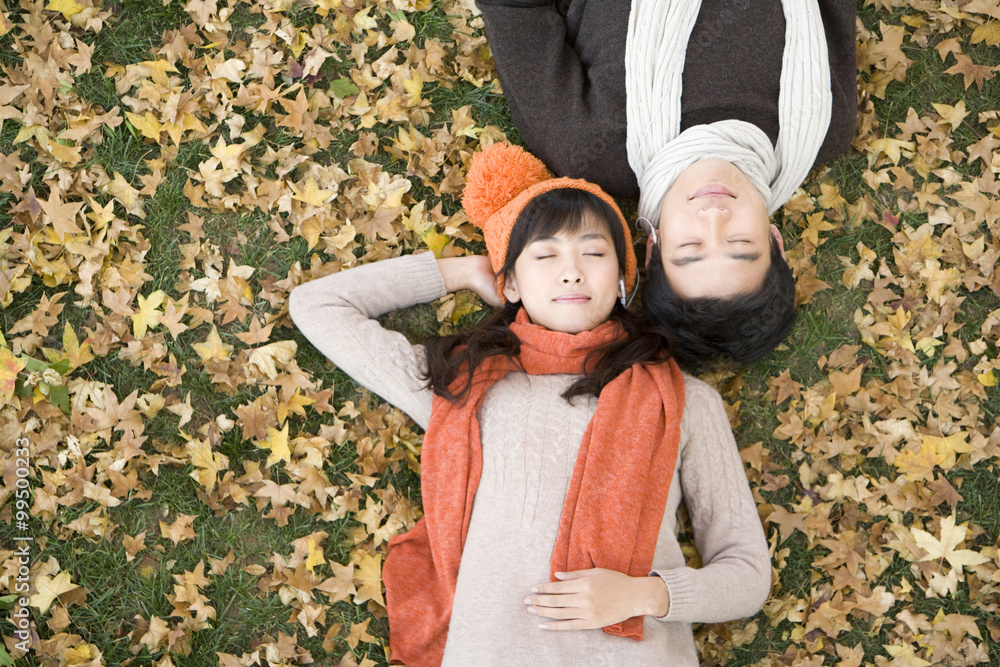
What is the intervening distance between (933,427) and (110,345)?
177 inches

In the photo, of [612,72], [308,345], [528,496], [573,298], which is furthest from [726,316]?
[308,345]

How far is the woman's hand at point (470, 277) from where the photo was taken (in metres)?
3.60

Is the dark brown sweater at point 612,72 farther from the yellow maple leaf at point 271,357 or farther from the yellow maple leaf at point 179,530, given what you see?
the yellow maple leaf at point 179,530

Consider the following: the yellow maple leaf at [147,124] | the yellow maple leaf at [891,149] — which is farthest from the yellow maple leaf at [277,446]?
the yellow maple leaf at [891,149]

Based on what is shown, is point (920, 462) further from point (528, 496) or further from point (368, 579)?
point (368, 579)

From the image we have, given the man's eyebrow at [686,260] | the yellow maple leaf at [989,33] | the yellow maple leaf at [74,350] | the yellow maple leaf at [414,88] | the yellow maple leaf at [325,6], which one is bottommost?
the yellow maple leaf at [74,350]

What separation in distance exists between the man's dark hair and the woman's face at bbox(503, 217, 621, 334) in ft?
0.80

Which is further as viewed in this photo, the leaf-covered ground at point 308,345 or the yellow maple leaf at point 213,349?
the yellow maple leaf at point 213,349

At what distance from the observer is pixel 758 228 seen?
3.09 m

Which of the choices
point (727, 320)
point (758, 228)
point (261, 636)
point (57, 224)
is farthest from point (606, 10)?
point (261, 636)

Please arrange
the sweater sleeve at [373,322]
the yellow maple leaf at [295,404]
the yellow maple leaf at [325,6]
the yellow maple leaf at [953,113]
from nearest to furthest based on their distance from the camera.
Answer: the sweater sleeve at [373,322] < the yellow maple leaf at [295,404] < the yellow maple leaf at [325,6] < the yellow maple leaf at [953,113]

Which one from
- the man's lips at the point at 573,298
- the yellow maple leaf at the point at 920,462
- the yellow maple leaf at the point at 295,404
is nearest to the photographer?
the man's lips at the point at 573,298

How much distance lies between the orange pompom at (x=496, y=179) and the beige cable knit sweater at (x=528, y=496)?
0.39 m

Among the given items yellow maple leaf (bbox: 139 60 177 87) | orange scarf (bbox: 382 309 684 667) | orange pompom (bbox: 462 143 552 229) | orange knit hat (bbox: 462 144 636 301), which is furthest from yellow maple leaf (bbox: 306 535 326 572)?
yellow maple leaf (bbox: 139 60 177 87)
